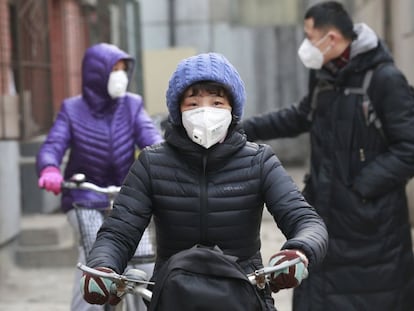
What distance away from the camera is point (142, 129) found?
458cm

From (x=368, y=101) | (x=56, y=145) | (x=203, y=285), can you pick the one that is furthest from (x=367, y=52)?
(x=203, y=285)

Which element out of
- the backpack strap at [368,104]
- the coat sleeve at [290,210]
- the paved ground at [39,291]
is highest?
the backpack strap at [368,104]

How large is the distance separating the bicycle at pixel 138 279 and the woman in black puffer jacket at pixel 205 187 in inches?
7.3

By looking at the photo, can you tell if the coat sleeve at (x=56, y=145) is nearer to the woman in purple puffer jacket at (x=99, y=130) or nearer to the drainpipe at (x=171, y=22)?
the woman in purple puffer jacket at (x=99, y=130)

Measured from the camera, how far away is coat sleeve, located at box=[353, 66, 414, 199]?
411cm

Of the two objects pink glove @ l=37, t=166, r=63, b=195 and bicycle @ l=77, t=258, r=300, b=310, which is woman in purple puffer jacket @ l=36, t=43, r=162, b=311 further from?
bicycle @ l=77, t=258, r=300, b=310

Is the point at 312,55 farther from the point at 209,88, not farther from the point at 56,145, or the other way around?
the point at 209,88

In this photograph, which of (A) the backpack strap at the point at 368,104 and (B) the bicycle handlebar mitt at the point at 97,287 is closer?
(B) the bicycle handlebar mitt at the point at 97,287

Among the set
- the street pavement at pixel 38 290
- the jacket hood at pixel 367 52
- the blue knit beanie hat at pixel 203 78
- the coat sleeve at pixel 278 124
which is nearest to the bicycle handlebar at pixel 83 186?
the coat sleeve at pixel 278 124

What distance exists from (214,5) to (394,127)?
11372 mm

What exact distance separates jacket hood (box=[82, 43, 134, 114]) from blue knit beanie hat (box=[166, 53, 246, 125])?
1.79 meters

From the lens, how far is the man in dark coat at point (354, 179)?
4.21 m

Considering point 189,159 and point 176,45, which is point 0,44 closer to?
point 189,159

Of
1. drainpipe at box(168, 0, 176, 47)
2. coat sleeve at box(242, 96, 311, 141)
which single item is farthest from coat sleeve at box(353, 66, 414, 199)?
drainpipe at box(168, 0, 176, 47)
